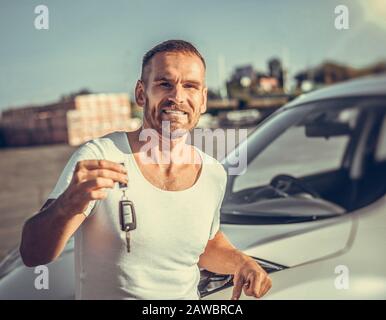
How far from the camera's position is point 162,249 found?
1637 millimetres

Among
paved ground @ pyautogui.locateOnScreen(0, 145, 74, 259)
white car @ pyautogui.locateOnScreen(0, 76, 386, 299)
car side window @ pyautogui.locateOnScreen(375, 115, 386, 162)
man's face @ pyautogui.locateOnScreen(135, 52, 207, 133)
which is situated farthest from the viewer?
paved ground @ pyautogui.locateOnScreen(0, 145, 74, 259)

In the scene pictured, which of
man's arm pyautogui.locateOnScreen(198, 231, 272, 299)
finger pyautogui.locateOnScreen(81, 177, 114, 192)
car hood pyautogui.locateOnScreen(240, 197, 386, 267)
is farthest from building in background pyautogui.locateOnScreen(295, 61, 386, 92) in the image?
finger pyautogui.locateOnScreen(81, 177, 114, 192)

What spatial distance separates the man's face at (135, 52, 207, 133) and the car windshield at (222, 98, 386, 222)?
65 cm

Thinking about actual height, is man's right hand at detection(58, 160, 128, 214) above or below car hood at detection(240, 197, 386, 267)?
above

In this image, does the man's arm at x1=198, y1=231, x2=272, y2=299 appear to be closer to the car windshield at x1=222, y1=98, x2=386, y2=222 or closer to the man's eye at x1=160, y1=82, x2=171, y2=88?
the car windshield at x1=222, y1=98, x2=386, y2=222

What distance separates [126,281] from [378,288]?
0.87m

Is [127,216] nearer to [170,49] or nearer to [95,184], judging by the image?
[95,184]

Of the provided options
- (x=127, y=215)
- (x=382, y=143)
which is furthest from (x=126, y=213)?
(x=382, y=143)

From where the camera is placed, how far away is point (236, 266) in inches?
68.7

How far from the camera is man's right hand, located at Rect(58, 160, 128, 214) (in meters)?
1.41

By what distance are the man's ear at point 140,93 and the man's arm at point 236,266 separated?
1.66ft

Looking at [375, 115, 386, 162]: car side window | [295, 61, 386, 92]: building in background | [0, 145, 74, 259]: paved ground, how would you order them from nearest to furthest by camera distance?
1. [295, 61, 386, 92]: building in background
2. [375, 115, 386, 162]: car side window
3. [0, 145, 74, 259]: paved ground

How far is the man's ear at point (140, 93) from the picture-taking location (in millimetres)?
1694

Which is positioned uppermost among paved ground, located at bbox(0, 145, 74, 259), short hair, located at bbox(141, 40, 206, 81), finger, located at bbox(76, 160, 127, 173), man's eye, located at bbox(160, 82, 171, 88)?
short hair, located at bbox(141, 40, 206, 81)
